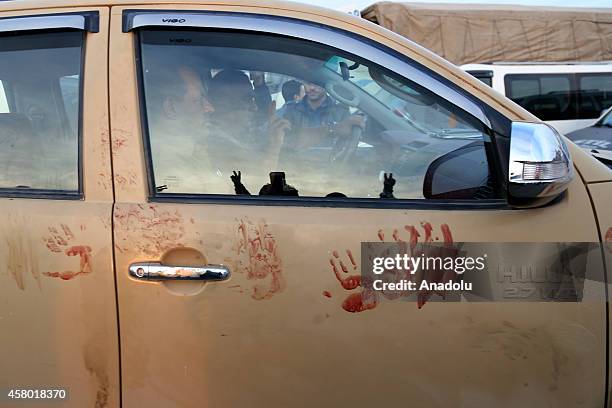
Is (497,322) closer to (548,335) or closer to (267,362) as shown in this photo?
(548,335)

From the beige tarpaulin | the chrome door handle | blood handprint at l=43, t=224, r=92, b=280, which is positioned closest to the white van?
the beige tarpaulin

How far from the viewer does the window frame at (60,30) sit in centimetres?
175

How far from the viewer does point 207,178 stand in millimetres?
1794

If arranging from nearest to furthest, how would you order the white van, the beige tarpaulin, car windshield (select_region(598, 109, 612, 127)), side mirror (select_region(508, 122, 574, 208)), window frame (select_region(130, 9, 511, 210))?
1. side mirror (select_region(508, 122, 574, 208))
2. window frame (select_region(130, 9, 511, 210))
3. car windshield (select_region(598, 109, 612, 127))
4. the white van
5. the beige tarpaulin

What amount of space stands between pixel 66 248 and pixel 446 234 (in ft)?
3.62

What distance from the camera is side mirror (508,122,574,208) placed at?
1.63 m

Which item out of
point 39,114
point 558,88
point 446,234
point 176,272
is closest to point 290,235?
point 176,272

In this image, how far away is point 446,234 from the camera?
170cm

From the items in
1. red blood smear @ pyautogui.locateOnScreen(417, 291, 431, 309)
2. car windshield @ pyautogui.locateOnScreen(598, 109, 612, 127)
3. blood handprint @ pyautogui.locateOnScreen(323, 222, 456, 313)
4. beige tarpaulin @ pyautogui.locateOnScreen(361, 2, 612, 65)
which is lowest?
red blood smear @ pyautogui.locateOnScreen(417, 291, 431, 309)

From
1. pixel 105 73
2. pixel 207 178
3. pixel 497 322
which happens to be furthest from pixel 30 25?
pixel 497 322

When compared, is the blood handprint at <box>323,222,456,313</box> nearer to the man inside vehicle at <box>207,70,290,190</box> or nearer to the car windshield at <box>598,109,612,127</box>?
the man inside vehicle at <box>207,70,290,190</box>

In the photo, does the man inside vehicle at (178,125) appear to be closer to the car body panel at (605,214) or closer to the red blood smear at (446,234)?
the red blood smear at (446,234)

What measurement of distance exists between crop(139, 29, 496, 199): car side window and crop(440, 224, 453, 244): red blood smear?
0.42 ft

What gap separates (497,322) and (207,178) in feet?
3.19
